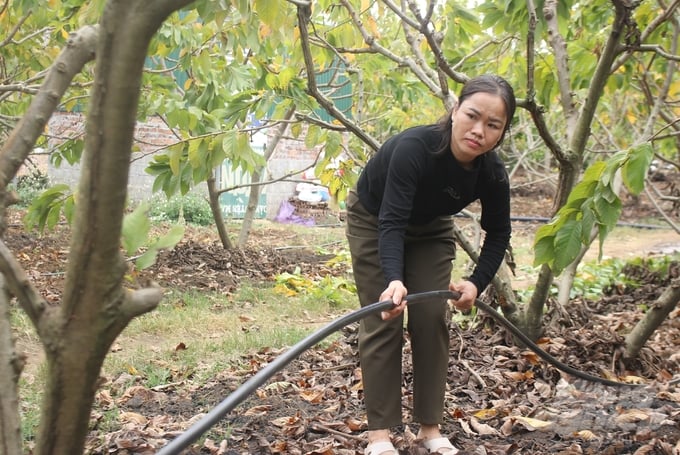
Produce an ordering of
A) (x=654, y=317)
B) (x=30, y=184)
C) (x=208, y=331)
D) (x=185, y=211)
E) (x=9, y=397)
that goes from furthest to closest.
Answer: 1. (x=30, y=184)
2. (x=185, y=211)
3. (x=208, y=331)
4. (x=654, y=317)
5. (x=9, y=397)

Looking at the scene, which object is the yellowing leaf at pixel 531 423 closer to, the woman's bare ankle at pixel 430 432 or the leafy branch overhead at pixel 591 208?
the woman's bare ankle at pixel 430 432

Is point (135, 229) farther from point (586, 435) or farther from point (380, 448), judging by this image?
point (586, 435)

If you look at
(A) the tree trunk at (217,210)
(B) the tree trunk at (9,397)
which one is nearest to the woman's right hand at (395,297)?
(B) the tree trunk at (9,397)

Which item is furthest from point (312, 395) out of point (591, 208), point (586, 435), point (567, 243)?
point (591, 208)

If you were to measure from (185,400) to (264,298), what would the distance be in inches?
115

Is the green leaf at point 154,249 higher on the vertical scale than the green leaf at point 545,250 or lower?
lower

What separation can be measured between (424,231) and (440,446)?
0.89m

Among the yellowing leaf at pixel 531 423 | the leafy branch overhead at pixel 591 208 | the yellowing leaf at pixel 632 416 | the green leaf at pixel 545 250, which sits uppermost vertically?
the leafy branch overhead at pixel 591 208

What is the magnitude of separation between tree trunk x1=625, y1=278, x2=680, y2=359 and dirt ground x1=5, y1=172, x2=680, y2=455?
9 cm

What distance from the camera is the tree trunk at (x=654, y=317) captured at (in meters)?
3.73

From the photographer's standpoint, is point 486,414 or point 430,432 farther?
point 486,414

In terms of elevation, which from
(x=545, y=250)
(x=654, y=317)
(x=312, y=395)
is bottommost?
(x=312, y=395)

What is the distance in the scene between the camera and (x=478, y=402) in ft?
11.9

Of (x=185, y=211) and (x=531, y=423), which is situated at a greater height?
(x=185, y=211)
